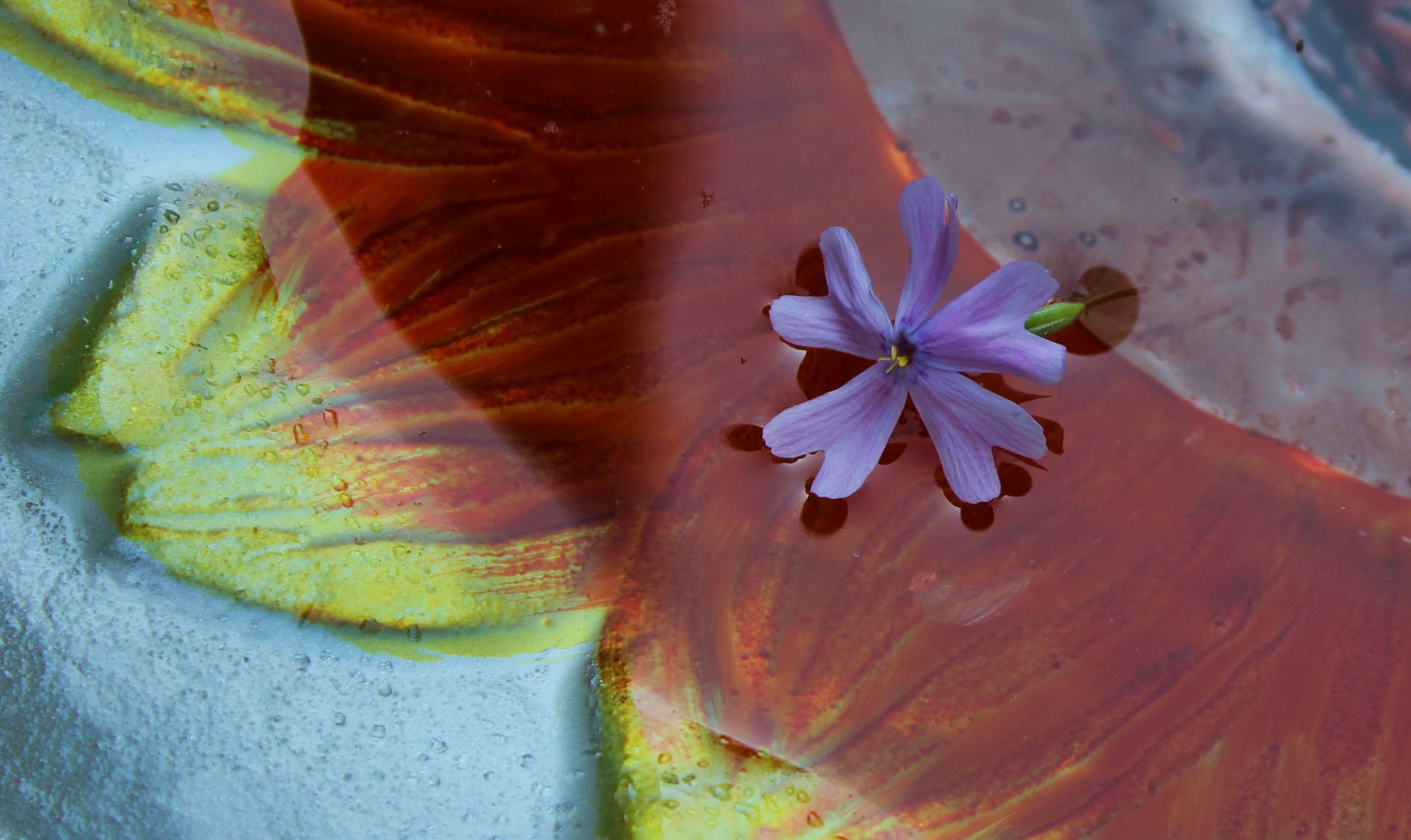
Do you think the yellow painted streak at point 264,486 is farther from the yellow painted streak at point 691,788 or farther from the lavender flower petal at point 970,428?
the lavender flower petal at point 970,428

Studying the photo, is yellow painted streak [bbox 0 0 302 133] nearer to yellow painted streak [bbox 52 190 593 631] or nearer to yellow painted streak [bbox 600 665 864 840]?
yellow painted streak [bbox 52 190 593 631]

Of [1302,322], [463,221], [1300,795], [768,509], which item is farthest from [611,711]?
[1302,322]

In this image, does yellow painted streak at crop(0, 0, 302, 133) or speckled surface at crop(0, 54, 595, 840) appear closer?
speckled surface at crop(0, 54, 595, 840)

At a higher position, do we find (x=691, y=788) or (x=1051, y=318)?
(x=1051, y=318)

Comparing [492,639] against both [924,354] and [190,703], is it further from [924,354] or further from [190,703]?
[924,354]

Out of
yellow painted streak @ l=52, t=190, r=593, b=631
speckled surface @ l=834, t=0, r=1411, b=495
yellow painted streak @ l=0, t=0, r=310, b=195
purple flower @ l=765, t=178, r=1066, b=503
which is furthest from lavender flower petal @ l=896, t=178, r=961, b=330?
yellow painted streak @ l=0, t=0, r=310, b=195

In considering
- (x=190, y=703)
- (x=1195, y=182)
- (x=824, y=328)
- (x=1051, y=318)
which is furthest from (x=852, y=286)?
(x=190, y=703)

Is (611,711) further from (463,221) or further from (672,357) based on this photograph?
(463,221)

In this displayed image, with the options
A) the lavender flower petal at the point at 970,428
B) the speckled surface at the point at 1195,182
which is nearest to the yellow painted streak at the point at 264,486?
the lavender flower petal at the point at 970,428
